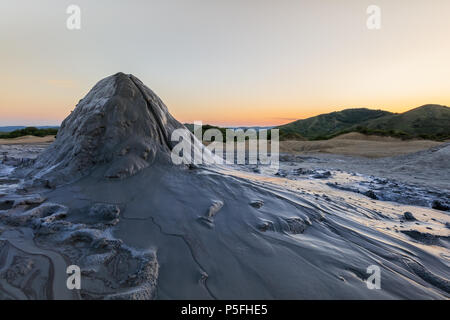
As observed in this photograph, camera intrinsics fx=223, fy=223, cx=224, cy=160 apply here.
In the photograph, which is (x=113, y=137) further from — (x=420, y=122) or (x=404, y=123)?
(x=420, y=122)

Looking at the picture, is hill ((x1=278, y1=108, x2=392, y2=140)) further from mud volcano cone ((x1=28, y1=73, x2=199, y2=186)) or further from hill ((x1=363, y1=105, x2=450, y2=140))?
mud volcano cone ((x1=28, y1=73, x2=199, y2=186))

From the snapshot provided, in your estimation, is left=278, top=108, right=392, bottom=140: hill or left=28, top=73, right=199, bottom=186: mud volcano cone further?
left=278, top=108, right=392, bottom=140: hill

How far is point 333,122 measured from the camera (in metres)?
77.1

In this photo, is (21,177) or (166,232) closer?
(166,232)

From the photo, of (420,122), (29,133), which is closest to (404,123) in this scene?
(420,122)

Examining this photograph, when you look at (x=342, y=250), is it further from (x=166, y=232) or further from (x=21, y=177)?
(x=21, y=177)

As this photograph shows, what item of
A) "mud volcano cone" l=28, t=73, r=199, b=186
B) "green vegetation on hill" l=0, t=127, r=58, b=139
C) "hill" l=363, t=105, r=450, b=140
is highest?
"hill" l=363, t=105, r=450, b=140

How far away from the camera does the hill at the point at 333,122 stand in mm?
70387

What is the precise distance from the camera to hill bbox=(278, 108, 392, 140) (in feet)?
231

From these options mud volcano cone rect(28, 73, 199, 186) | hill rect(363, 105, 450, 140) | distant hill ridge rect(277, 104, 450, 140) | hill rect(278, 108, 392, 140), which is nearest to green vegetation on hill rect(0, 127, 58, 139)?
mud volcano cone rect(28, 73, 199, 186)

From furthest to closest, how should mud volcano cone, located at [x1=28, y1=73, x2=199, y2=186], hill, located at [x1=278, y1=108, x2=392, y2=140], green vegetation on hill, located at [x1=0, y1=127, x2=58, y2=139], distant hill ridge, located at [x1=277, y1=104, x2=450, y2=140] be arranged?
hill, located at [x1=278, y1=108, x2=392, y2=140] < distant hill ridge, located at [x1=277, y1=104, x2=450, y2=140] < green vegetation on hill, located at [x1=0, y1=127, x2=58, y2=139] < mud volcano cone, located at [x1=28, y1=73, x2=199, y2=186]
